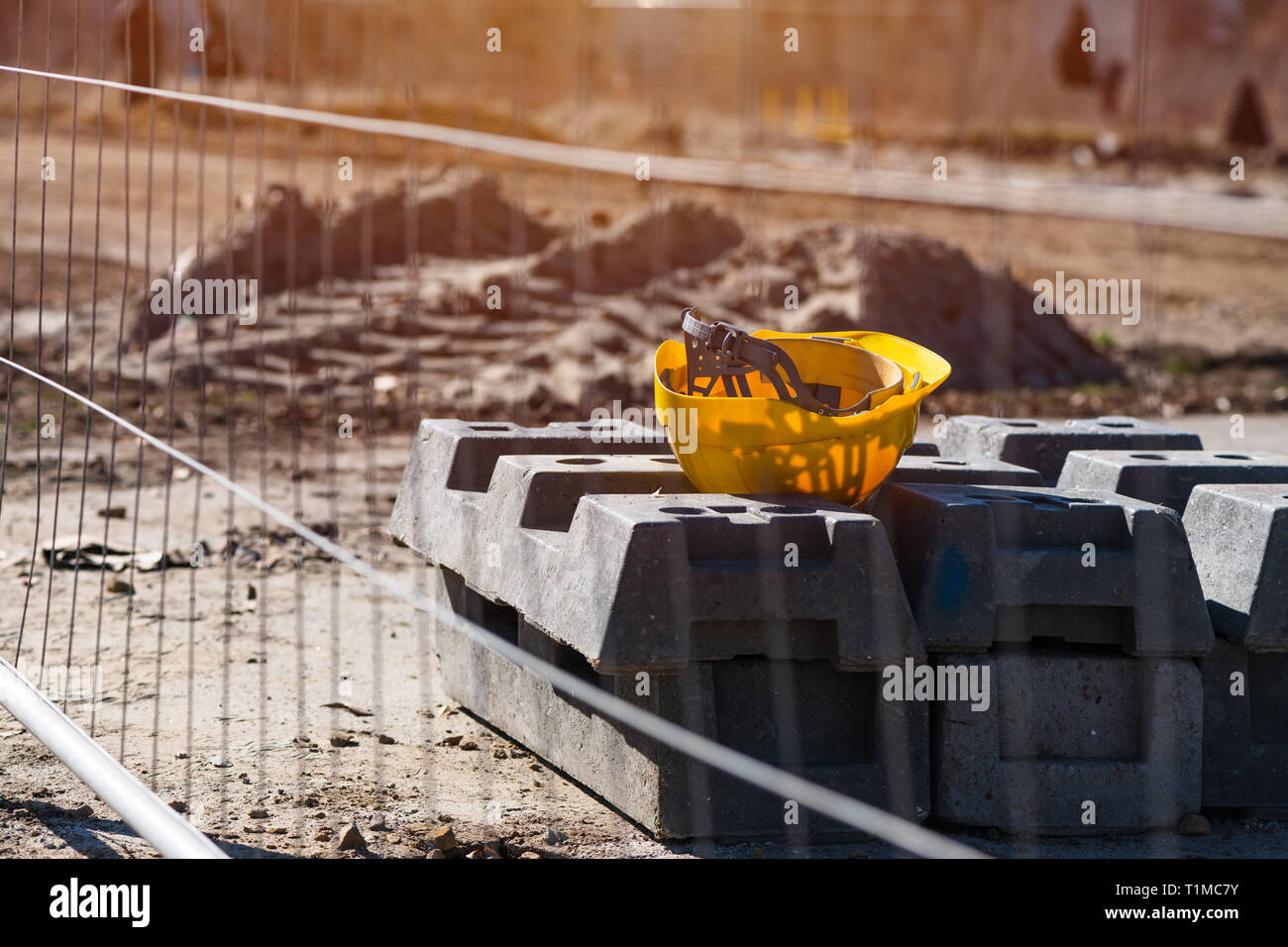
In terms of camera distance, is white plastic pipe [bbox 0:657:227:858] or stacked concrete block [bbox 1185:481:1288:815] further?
stacked concrete block [bbox 1185:481:1288:815]

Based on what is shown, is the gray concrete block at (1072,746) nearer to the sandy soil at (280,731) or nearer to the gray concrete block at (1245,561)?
the sandy soil at (280,731)

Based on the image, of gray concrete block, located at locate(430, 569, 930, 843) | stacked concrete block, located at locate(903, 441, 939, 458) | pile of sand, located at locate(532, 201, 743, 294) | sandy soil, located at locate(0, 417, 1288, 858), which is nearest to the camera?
gray concrete block, located at locate(430, 569, 930, 843)

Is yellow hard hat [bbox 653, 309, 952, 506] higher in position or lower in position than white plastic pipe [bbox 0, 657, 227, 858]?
higher

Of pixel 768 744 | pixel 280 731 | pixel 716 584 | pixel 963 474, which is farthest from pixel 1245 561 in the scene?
pixel 280 731

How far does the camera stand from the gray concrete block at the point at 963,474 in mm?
4340

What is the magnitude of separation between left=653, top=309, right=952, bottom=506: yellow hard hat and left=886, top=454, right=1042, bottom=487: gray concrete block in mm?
228

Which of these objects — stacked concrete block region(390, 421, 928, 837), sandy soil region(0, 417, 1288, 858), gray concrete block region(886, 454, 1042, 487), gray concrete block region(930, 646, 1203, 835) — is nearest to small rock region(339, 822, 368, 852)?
sandy soil region(0, 417, 1288, 858)

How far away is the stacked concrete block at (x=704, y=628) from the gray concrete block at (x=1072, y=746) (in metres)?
0.12

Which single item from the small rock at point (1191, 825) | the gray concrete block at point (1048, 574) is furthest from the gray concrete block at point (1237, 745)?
the gray concrete block at point (1048, 574)

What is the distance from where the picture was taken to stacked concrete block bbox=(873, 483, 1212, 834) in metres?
3.77

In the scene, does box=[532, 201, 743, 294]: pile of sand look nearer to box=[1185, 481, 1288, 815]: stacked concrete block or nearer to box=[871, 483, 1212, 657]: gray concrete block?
box=[1185, 481, 1288, 815]: stacked concrete block

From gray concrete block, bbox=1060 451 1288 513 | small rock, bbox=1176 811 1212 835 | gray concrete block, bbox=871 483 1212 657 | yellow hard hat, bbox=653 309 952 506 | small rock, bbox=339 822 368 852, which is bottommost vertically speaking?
small rock, bbox=1176 811 1212 835

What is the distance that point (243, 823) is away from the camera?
3.87 meters
